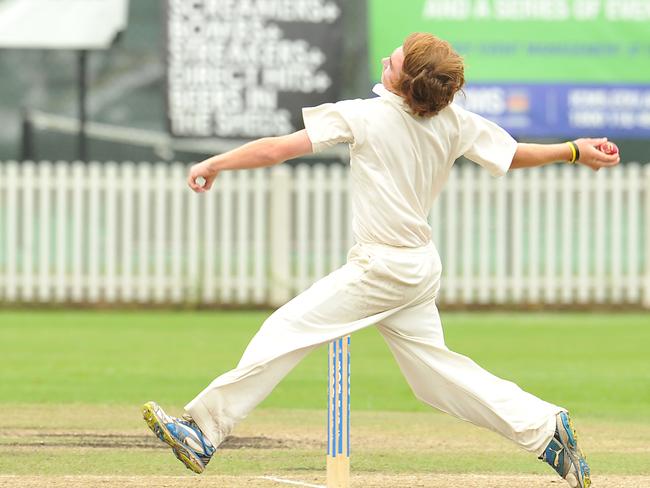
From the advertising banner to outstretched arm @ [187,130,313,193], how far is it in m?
11.3

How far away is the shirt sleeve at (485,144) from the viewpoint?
6.24 metres

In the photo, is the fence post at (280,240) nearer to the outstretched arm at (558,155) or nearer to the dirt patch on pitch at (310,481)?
the dirt patch on pitch at (310,481)

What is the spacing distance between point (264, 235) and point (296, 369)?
5.40 metres

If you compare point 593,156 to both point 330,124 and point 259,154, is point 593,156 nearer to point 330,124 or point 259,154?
point 330,124

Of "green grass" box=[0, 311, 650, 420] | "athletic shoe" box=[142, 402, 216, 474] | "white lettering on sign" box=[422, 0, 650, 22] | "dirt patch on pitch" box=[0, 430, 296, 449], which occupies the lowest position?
"green grass" box=[0, 311, 650, 420]

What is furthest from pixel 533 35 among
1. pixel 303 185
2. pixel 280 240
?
pixel 280 240

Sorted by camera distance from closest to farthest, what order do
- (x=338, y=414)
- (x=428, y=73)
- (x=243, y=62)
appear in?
(x=428, y=73)
(x=338, y=414)
(x=243, y=62)

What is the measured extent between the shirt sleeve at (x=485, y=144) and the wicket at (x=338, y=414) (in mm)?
916

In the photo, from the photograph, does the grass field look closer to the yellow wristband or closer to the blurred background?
the blurred background

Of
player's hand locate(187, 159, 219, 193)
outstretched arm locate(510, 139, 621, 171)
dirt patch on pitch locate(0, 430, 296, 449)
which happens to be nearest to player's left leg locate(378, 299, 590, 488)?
outstretched arm locate(510, 139, 621, 171)

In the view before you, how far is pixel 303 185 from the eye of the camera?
1734 centimetres

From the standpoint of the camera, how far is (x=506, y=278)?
17.6 m

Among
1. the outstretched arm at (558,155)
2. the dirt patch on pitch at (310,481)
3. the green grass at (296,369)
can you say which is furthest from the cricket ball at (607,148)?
the green grass at (296,369)

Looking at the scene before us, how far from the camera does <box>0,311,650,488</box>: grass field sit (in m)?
7.25
